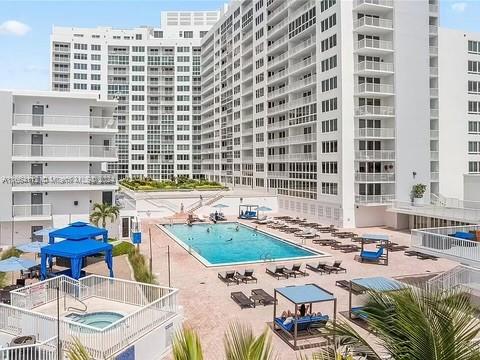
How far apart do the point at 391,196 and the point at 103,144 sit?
27463 millimetres

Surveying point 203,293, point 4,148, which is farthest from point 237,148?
point 203,293

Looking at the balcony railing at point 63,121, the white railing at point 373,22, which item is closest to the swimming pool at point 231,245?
the balcony railing at point 63,121

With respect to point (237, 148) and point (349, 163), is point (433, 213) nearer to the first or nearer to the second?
point (349, 163)

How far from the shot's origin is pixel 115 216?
34.8 metres

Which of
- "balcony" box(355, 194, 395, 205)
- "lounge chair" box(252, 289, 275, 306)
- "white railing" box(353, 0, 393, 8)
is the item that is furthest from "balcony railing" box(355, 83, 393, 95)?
"lounge chair" box(252, 289, 275, 306)

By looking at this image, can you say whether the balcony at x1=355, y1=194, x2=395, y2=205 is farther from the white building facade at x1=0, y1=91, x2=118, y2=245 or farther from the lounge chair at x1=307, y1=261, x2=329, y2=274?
the white building facade at x1=0, y1=91, x2=118, y2=245

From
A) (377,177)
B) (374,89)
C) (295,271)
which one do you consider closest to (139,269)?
(295,271)

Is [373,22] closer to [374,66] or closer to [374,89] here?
[374,66]

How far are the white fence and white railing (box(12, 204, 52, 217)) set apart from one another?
16.8 m

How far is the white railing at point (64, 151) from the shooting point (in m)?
32.7

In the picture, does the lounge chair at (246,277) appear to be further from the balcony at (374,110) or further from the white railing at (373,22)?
the white railing at (373,22)

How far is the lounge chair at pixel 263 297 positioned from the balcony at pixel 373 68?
28018mm

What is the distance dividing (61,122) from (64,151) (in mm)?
2306

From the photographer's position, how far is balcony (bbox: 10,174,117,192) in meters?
32.5
